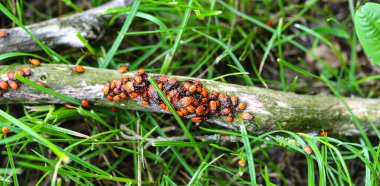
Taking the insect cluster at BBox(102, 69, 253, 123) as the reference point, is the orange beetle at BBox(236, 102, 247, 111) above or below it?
below

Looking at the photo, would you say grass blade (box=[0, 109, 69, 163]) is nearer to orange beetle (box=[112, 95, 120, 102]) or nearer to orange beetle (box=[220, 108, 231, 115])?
orange beetle (box=[112, 95, 120, 102])

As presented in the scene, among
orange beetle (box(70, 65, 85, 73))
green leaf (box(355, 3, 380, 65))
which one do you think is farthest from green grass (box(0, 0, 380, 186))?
green leaf (box(355, 3, 380, 65))

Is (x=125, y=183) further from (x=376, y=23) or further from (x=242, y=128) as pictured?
(x=376, y=23)

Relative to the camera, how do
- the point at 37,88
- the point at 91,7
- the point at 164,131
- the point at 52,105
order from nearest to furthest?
the point at 37,88, the point at 52,105, the point at 164,131, the point at 91,7

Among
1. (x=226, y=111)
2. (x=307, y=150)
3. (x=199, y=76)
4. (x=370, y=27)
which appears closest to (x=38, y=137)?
(x=226, y=111)

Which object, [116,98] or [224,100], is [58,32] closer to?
[116,98]

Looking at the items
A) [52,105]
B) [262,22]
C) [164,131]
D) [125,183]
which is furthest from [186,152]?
[262,22]
